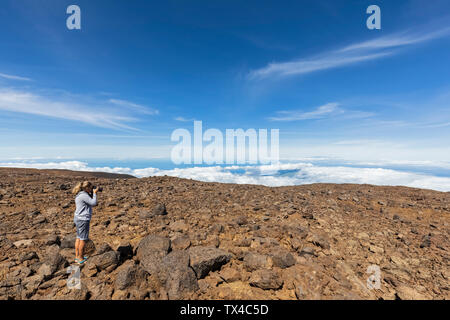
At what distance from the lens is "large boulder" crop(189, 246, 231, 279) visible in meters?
4.95

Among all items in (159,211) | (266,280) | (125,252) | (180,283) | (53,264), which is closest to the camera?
(180,283)

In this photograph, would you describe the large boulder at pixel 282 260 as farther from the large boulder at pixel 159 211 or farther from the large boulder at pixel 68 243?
the large boulder at pixel 68 243

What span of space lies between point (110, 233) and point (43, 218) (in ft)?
11.1

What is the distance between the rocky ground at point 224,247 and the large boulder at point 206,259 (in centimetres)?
2

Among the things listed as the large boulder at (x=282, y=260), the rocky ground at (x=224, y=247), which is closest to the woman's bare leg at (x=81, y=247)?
the rocky ground at (x=224, y=247)

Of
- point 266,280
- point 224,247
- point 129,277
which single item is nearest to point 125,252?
point 129,277

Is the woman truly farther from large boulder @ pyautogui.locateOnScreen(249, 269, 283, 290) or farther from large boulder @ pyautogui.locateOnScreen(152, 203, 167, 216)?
large boulder @ pyautogui.locateOnScreen(249, 269, 283, 290)

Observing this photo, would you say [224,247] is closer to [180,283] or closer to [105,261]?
[180,283]

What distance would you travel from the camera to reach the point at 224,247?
6.18 meters

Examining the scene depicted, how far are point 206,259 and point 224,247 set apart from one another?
1143 mm

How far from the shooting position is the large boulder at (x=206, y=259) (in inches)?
195
